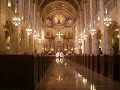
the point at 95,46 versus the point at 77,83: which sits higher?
the point at 95,46

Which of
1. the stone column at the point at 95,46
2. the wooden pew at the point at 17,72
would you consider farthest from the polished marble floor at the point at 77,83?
the stone column at the point at 95,46

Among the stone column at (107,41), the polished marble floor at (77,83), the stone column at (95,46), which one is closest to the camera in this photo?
the polished marble floor at (77,83)

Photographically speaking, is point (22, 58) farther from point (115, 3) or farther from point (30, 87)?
point (115, 3)

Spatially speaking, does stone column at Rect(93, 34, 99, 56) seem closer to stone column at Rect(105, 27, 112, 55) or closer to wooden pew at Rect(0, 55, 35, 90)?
stone column at Rect(105, 27, 112, 55)

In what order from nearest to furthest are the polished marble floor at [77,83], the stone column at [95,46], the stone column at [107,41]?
1. the polished marble floor at [77,83]
2. the stone column at [107,41]
3. the stone column at [95,46]

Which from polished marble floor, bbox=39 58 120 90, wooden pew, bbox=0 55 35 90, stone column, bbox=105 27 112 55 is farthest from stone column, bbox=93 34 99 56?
wooden pew, bbox=0 55 35 90

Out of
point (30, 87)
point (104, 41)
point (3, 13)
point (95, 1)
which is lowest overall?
point (30, 87)

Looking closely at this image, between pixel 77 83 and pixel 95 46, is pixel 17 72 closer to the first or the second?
pixel 77 83

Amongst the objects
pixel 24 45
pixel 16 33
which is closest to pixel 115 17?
pixel 16 33

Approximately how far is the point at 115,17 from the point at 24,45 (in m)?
12.8

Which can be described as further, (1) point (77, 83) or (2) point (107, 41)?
(2) point (107, 41)

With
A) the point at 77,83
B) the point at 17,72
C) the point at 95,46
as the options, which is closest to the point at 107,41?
the point at 95,46

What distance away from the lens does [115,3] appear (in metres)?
21.9

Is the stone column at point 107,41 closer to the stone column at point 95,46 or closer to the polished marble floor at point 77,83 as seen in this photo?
the stone column at point 95,46
